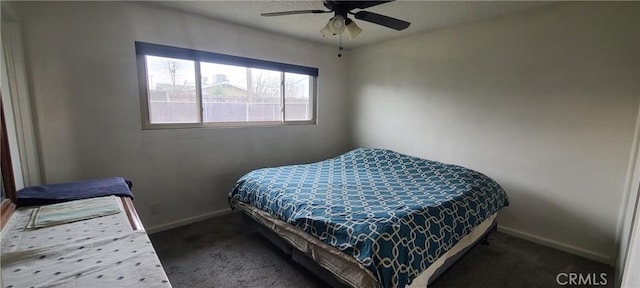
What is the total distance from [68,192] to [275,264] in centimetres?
154

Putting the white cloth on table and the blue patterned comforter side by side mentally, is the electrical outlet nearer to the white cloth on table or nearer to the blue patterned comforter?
the blue patterned comforter

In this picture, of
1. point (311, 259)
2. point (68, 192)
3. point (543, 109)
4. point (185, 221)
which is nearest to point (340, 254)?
point (311, 259)

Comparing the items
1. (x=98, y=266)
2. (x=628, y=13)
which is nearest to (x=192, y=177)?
(x=98, y=266)

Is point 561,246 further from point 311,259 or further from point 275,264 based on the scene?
point 275,264

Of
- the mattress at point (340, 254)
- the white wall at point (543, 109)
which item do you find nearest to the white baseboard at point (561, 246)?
the white wall at point (543, 109)

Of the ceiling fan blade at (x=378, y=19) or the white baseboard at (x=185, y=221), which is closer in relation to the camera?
the ceiling fan blade at (x=378, y=19)

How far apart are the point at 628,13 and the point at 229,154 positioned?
153 inches

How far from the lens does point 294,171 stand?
2.85m

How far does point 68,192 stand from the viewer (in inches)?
69.1

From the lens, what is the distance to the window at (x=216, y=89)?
2.64 m

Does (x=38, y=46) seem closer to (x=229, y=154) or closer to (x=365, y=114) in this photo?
(x=229, y=154)

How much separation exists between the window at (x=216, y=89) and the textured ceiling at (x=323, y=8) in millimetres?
419

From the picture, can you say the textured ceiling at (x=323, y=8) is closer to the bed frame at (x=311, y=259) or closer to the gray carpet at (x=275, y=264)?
the bed frame at (x=311, y=259)

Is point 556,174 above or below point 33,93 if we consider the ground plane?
below
